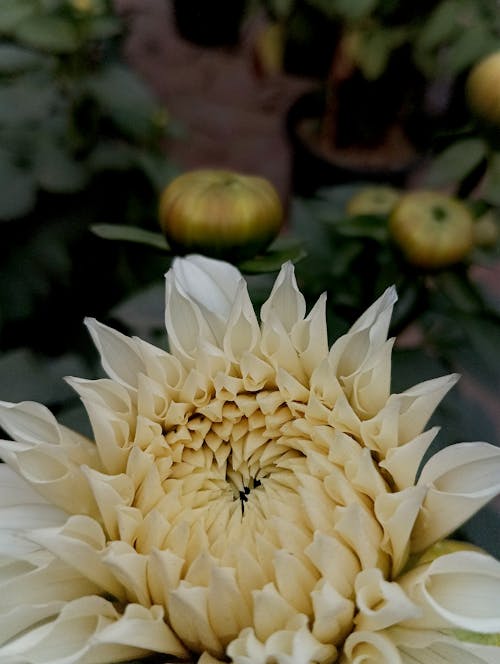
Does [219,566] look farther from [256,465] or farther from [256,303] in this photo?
[256,303]

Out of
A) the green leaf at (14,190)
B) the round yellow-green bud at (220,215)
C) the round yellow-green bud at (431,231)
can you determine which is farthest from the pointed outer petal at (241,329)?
the green leaf at (14,190)

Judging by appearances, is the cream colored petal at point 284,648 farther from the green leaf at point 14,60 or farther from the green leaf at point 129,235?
the green leaf at point 14,60

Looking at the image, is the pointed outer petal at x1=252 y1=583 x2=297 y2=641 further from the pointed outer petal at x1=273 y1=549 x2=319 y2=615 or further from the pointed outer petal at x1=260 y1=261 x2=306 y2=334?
the pointed outer petal at x1=260 y1=261 x2=306 y2=334

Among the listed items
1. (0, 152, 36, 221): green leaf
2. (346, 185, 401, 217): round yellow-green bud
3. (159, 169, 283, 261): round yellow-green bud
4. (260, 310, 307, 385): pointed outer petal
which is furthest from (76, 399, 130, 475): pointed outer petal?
(0, 152, 36, 221): green leaf

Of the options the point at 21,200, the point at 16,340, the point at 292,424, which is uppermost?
the point at 292,424

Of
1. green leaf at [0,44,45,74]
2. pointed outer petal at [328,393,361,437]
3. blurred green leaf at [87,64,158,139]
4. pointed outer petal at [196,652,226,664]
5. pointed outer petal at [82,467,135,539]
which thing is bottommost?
blurred green leaf at [87,64,158,139]

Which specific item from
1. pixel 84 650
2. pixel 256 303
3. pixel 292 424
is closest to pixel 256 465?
pixel 292 424
